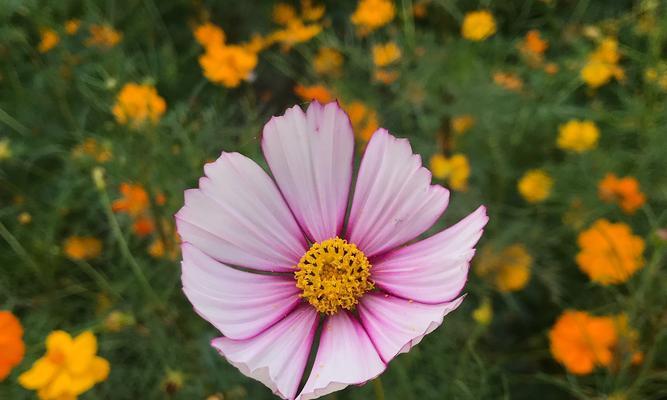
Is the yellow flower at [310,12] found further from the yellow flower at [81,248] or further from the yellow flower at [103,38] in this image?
the yellow flower at [81,248]

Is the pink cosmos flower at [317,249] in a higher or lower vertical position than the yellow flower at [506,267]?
lower

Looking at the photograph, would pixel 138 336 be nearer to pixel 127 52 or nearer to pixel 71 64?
pixel 71 64

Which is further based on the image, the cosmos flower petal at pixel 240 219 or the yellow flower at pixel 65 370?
the yellow flower at pixel 65 370

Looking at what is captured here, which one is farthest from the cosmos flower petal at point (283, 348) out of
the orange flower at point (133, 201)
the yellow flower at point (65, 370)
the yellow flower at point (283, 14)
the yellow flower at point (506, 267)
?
the yellow flower at point (283, 14)

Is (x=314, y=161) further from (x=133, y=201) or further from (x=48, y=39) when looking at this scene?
(x=48, y=39)

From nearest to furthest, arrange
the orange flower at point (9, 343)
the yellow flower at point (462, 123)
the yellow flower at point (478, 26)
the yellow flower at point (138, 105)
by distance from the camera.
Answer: the orange flower at point (9, 343) < the yellow flower at point (138, 105) < the yellow flower at point (478, 26) < the yellow flower at point (462, 123)

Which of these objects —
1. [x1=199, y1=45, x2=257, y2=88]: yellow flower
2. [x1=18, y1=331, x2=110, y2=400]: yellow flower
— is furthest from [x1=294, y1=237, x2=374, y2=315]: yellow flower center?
[x1=199, y1=45, x2=257, y2=88]: yellow flower

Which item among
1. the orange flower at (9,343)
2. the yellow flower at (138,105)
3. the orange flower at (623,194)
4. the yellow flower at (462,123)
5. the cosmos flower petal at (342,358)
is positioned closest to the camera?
the cosmos flower petal at (342,358)
